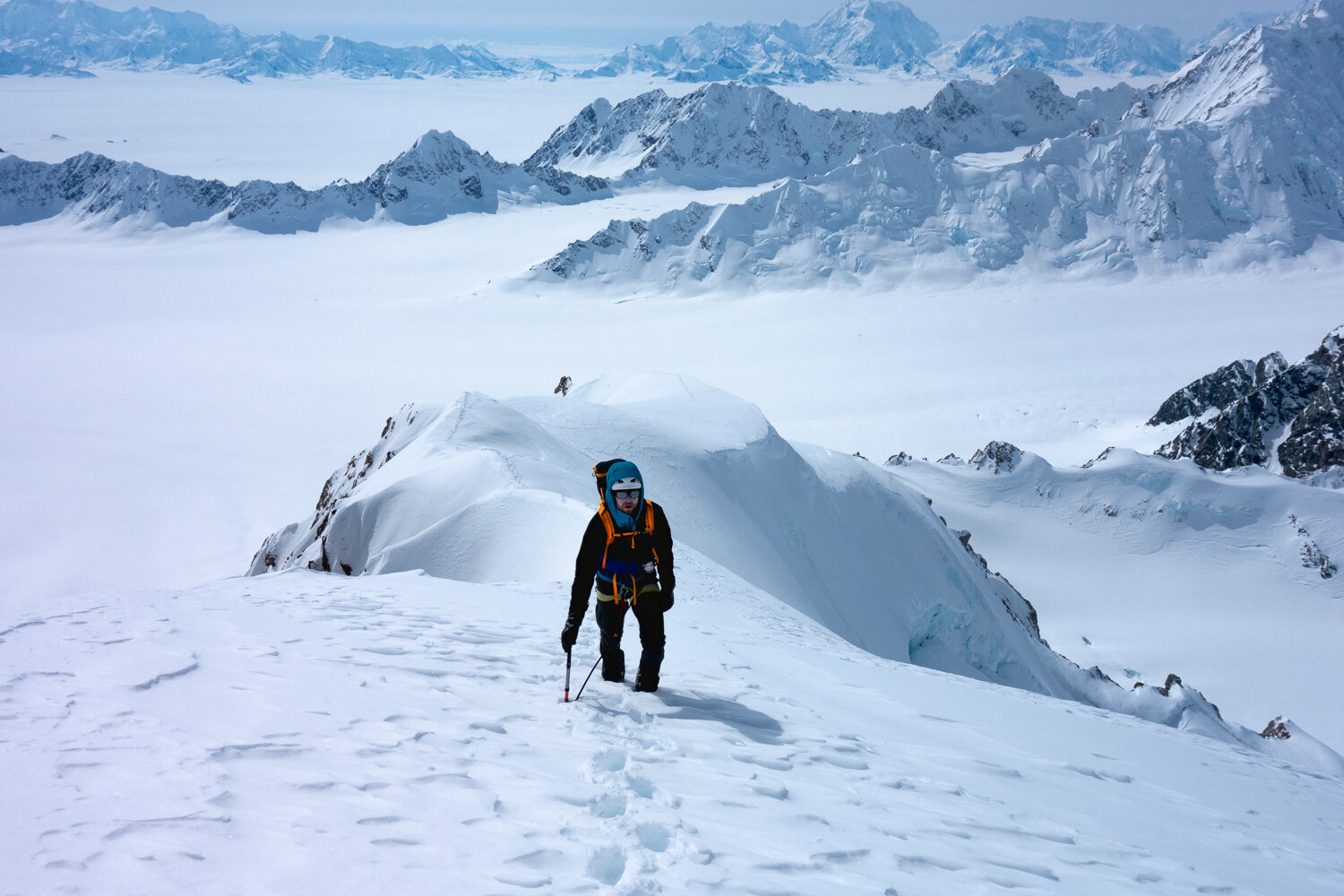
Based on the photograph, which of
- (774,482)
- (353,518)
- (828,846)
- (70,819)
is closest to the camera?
(70,819)

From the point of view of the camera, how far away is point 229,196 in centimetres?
18150

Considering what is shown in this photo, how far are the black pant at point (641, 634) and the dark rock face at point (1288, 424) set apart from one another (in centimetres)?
5434

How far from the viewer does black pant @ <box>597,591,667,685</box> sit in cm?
629

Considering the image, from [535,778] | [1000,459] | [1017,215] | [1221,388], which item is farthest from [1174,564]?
[1017,215]

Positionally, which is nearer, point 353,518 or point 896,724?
point 896,724

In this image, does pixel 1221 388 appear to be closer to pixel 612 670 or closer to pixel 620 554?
pixel 612 670

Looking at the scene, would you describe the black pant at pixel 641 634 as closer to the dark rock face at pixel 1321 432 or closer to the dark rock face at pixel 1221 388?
the dark rock face at pixel 1321 432

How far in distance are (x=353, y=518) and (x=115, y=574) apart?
3188 cm

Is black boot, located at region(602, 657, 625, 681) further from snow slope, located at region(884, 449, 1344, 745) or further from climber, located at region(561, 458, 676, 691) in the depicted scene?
snow slope, located at region(884, 449, 1344, 745)

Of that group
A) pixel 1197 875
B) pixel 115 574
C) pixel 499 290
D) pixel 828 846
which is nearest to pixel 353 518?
pixel 828 846

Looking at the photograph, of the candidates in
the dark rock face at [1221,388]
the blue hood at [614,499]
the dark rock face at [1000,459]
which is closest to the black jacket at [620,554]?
the blue hood at [614,499]

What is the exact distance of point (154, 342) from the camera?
94.9 metres

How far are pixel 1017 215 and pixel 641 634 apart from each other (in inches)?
5882

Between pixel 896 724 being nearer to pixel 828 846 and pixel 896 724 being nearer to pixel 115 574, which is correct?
pixel 828 846
